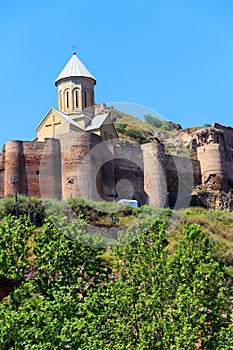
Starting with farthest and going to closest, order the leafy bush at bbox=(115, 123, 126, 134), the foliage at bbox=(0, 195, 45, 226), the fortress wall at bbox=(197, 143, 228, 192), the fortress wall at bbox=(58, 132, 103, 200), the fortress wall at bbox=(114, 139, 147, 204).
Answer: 1. the leafy bush at bbox=(115, 123, 126, 134)
2. the fortress wall at bbox=(197, 143, 228, 192)
3. the fortress wall at bbox=(114, 139, 147, 204)
4. the fortress wall at bbox=(58, 132, 103, 200)
5. the foliage at bbox=(0, 195, 45, 226)

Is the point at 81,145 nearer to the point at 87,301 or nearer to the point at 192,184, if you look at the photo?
the point at 192,184

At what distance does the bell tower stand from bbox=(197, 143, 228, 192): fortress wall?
8.82m

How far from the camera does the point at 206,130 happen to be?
200ft

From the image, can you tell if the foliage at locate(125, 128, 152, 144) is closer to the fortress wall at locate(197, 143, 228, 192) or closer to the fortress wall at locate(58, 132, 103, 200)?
the fortress wall at locate(197, 143, 228, 192)

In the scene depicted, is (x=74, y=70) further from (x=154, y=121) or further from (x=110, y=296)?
(x=154, y=121)

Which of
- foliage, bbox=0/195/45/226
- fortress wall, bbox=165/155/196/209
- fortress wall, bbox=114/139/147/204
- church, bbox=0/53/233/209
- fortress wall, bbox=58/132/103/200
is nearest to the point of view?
foliage, bbox=0/195/45/226

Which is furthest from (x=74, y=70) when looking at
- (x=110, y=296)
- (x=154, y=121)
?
(x=154, y=121)

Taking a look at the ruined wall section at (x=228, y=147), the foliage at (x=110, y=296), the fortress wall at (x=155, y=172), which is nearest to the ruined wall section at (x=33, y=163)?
the fortress wall at (x=155, y=172)

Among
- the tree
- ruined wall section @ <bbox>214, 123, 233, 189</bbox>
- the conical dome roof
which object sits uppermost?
the conical dome roof

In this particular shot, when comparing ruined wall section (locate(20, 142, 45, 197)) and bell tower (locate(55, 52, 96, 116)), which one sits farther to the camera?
bell tower (locate(55, 52, 96, 116))

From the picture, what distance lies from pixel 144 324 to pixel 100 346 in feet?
6.46

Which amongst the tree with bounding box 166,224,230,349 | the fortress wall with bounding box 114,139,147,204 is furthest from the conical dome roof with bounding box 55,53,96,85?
the tree with bounding box 166,224,230,349

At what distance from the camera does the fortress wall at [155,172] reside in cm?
4594

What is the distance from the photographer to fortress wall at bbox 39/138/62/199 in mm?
41281
